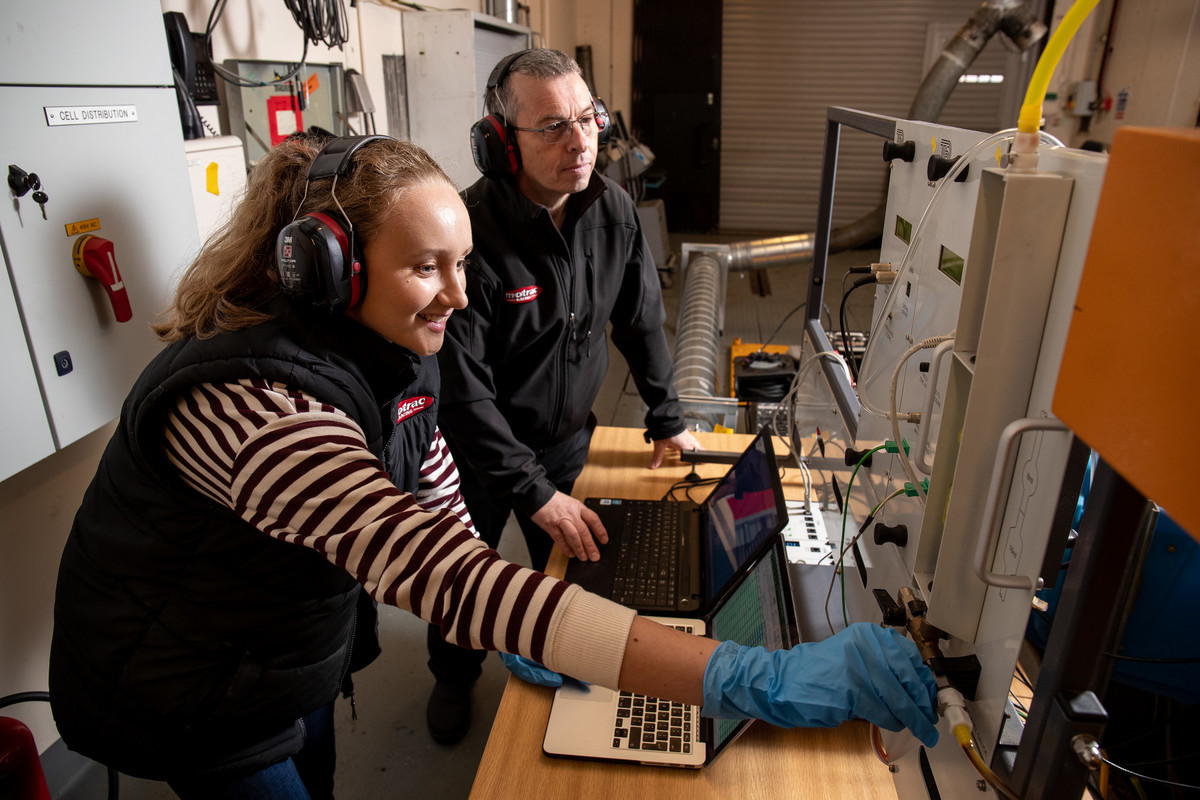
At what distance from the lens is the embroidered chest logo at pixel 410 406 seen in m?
1.00

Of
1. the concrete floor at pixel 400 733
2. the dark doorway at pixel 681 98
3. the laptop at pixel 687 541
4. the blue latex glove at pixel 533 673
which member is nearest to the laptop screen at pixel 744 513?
the laptop at pixel 687 541

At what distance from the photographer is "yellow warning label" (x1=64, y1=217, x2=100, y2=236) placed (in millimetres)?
1224

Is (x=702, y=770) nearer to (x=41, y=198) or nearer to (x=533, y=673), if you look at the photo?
(x=533, y=673)

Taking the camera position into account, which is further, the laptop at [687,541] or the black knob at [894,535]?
the laptop at [687,541]

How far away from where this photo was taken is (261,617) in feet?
2.82

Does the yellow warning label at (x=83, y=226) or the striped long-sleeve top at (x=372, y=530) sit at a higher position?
the yellow warning label at (x=83, y=226)

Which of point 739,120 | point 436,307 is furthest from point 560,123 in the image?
point 739,120

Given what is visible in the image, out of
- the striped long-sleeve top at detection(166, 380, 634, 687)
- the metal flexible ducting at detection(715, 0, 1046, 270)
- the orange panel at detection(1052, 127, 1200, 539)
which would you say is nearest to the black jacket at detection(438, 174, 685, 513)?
the striped long-sleeve top at detection(166, 380, 634, 687)

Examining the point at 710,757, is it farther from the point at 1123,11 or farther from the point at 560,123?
the point at 1123,11

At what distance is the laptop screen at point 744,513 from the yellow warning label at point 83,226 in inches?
47.3

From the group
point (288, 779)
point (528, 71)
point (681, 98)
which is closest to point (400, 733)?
point (288, 779)

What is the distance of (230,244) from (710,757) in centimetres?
85

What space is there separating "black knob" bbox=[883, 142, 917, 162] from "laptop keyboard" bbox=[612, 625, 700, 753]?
0.79m

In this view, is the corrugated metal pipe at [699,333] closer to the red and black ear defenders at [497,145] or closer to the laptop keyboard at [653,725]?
the red and black ear defenders at [497,145]
